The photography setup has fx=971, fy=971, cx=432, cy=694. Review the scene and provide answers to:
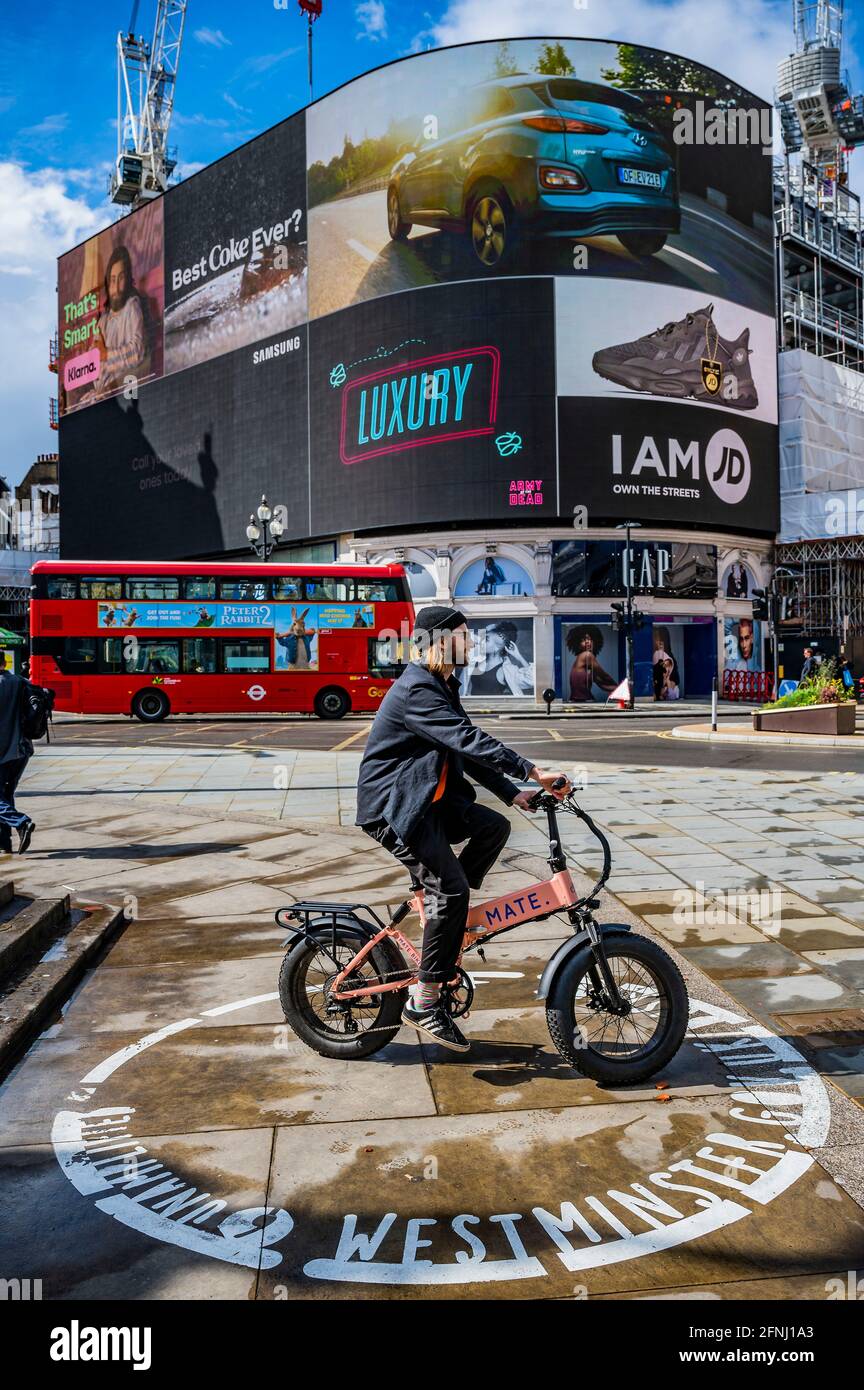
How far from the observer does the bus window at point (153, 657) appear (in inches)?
1027

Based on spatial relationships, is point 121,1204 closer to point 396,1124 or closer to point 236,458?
point 396,1124

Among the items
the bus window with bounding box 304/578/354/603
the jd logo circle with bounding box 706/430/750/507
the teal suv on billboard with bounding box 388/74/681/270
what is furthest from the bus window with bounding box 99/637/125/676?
the jd logo circle with bounding box 706/430/750/507

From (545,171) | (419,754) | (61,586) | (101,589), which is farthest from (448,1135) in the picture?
(545,171)

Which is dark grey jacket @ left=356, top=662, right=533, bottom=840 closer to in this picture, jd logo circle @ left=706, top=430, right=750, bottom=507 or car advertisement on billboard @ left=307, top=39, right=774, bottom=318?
car advertisement on billboard @ left=307, top=39, right=774, bottom=318

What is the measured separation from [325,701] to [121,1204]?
79.7 feet

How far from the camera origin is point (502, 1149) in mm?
3369

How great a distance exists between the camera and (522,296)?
39.8 metres

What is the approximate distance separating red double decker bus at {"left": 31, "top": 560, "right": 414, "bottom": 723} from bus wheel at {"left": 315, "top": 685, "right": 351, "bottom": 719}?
3cm

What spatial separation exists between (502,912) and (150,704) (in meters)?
23.9

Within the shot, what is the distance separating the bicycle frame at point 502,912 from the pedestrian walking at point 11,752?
521 cm

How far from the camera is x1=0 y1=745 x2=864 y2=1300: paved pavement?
8.91 ft

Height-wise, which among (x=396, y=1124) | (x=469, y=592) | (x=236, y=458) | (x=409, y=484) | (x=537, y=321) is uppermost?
(x=537, y=321)

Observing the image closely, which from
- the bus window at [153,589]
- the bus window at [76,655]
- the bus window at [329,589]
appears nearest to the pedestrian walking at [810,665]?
the bus window at [329,589]
